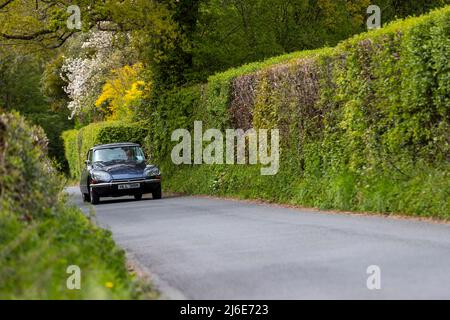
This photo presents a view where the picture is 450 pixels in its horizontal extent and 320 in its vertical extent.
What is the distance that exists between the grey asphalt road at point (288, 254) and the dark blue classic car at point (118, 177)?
25.1 ft

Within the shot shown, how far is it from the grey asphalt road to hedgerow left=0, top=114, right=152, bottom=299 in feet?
2.16

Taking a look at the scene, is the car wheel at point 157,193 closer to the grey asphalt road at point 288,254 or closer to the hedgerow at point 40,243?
the grey asphalt road at point 288,254

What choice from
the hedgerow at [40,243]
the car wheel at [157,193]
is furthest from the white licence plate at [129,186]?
the hedgerow at [40,243]

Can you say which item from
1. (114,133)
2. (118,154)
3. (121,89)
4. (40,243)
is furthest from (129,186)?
(121,89)

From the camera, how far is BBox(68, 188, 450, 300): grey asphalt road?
831 centimetres

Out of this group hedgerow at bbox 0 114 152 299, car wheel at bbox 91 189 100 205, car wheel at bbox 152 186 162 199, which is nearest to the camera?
hedgerow at bbox 0 114 152 299

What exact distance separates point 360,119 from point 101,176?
35.2 ft

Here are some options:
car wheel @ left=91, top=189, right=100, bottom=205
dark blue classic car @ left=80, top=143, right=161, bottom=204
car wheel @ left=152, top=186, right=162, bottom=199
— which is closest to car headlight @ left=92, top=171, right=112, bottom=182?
dark blue classic car @ left=80, top=143, right=161, bottom=204

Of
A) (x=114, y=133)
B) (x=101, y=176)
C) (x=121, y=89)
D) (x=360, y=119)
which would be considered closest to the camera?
(x=360, y=119)

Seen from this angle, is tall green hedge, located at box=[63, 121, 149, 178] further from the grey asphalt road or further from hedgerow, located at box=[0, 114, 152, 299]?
hedgerow, located at box=[0, 114, 152, 299]

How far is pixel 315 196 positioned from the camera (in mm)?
19422

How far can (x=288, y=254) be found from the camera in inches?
431

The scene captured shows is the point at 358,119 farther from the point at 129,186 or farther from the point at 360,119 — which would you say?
the point at 129,186
